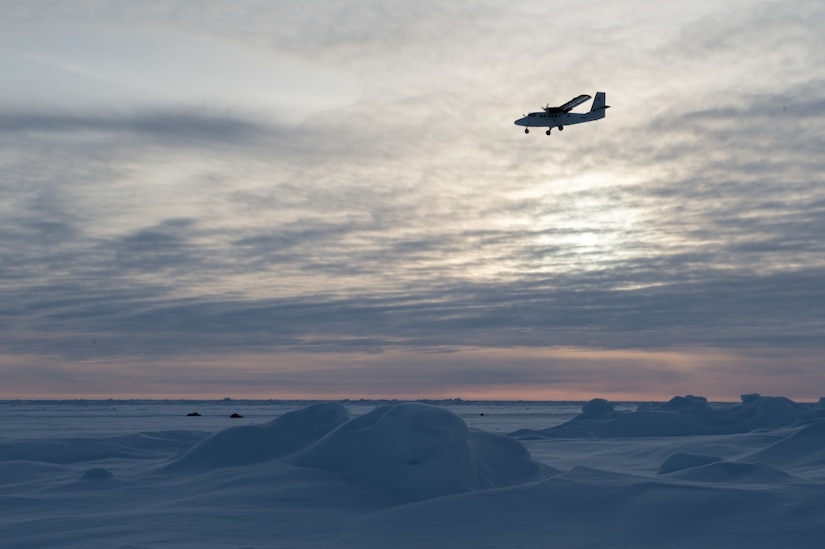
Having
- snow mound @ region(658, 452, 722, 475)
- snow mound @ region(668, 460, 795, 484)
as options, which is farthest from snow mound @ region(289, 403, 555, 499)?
snow mound @ region(668, 460, 795, 484)

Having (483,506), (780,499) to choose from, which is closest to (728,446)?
(780,499)

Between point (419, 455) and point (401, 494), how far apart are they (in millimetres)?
1204

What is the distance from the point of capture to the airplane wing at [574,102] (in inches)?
1738

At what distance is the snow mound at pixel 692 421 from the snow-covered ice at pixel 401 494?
15.0 metres

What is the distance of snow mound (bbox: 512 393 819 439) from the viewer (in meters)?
39.3

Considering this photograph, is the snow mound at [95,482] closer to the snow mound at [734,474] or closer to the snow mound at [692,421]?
the snow mound at [734,474]

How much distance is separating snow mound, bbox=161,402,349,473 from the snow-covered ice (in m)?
0.05

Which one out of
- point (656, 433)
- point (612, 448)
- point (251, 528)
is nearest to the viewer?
point (251, 528)

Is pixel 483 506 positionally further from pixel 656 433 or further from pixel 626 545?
pixel 656 433

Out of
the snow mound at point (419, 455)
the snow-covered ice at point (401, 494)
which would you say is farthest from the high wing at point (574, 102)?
the snow mound at point (419, 455)

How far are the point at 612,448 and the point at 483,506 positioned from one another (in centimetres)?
1806

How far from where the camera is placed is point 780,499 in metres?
13.1

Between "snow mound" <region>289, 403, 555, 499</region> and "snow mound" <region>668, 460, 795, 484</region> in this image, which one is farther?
"snow mound" <region>289, 403, 555, 499</region>

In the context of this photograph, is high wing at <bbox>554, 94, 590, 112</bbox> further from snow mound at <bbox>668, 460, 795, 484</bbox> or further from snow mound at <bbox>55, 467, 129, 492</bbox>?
snow mound at <bbox>55, 467, 129, 492</bbox>
